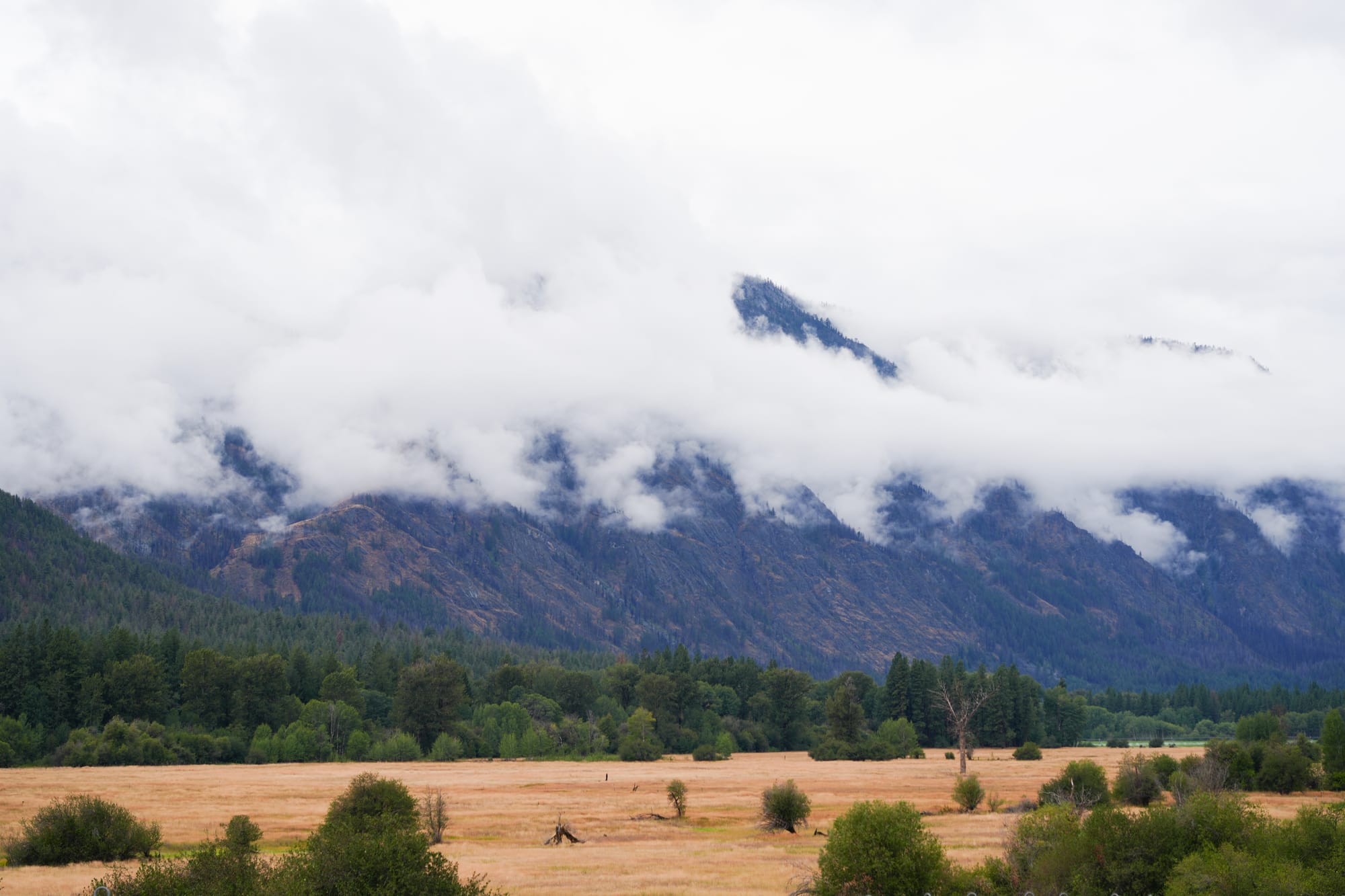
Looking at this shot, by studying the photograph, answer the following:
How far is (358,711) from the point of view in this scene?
162 m

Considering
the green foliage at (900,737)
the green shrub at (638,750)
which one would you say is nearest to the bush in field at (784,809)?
the green shrub at (638,750)

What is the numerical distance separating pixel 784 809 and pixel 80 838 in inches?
1713

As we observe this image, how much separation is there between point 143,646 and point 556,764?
7331 cm

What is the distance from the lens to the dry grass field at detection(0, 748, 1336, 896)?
51.8 m

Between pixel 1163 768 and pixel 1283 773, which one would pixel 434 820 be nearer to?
pixel 1163 768

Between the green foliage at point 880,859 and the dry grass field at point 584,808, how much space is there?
565 cm

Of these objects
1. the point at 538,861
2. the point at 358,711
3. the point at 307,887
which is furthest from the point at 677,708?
the point at 307,887

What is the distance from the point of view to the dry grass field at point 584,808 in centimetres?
5178

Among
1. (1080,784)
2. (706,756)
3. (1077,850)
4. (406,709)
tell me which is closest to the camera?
(1077,850)

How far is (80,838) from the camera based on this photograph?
178 ft

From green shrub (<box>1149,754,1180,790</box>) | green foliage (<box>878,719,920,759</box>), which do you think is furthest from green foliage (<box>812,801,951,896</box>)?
green foliage (<box>878,719,920,759</box>)

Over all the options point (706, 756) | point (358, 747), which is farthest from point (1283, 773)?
point (358, 747)

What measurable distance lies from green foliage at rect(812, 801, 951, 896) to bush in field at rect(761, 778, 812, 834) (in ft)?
102

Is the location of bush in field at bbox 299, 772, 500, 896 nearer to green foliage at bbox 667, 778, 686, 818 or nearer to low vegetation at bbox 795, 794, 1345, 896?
low vegetation at bbox 795, 794, 1345, 896
